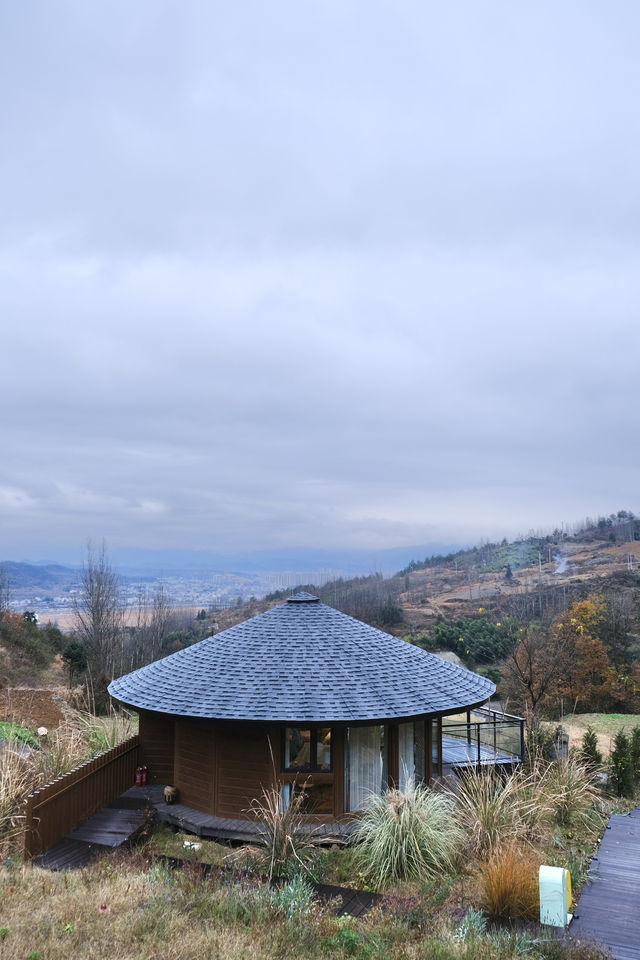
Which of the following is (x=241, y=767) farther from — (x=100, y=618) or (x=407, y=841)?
(x=100, y=618)

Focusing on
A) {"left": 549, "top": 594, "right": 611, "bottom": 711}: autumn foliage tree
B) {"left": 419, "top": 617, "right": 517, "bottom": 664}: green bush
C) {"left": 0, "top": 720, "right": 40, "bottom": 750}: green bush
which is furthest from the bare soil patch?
{"left": 419, "top": 617, "right": 517, "bottom": 664}: green bush

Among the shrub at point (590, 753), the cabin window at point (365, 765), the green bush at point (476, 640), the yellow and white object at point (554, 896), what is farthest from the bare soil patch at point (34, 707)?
the green bush at point (476, 640)

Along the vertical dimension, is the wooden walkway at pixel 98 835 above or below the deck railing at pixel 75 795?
below

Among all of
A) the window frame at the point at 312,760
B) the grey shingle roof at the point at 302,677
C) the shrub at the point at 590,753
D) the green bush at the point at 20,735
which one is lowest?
the green bush at the point at 20,735

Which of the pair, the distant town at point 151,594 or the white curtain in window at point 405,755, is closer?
the white curtain in window at point 405,755

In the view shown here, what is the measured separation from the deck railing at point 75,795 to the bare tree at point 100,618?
55.2ft

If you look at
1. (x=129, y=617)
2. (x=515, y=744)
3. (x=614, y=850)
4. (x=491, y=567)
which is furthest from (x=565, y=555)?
(x=614, y=850)

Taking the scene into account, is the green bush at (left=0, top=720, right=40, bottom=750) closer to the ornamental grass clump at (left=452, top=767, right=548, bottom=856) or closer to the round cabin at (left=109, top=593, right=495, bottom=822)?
the round cabin at (left=109, top=593, right=495, bottom=822)

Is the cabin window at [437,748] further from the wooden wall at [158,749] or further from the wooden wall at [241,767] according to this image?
the wooden wall at [158,749]

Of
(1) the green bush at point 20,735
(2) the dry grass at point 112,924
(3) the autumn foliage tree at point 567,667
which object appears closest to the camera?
(2) the dry grass at point 112,924

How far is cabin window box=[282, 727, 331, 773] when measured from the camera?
35.4 ft

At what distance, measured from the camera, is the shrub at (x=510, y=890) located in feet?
24.8

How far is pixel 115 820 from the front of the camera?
11008 mm

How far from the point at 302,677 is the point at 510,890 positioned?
186 inches
